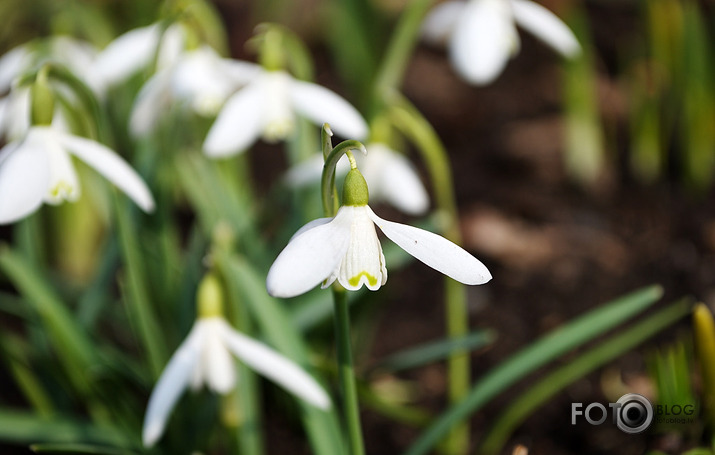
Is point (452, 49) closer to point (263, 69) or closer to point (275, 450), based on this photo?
point (263, 69)

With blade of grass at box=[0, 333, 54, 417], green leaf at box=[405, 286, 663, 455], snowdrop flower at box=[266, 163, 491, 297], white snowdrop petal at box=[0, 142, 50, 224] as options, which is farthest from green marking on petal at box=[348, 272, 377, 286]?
blade of grass at box=[0, 333, 54, 417]

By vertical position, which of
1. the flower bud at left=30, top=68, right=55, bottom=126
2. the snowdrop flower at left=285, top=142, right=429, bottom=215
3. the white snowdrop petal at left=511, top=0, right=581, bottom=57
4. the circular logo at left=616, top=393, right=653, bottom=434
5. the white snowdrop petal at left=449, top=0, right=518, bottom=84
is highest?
the white snowdrop petal at left=511, top=0, right=581, bottom=57

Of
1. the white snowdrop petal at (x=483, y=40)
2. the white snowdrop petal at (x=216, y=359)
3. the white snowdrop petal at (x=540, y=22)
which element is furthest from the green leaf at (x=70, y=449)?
the white snowdrop petal at (x=540, y=22)

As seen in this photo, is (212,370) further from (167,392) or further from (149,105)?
(149,105)

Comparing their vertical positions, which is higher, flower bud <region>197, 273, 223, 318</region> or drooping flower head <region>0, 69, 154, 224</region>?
drooping flower head <region>0, 69, 154, 224</region>

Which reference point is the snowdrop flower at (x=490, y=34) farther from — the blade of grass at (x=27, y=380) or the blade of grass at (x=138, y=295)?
the blade of grass at (x=27, y=380)

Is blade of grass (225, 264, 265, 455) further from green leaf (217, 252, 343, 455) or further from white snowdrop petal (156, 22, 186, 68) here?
white snowdrop petal (156, 22, 186, 68)
